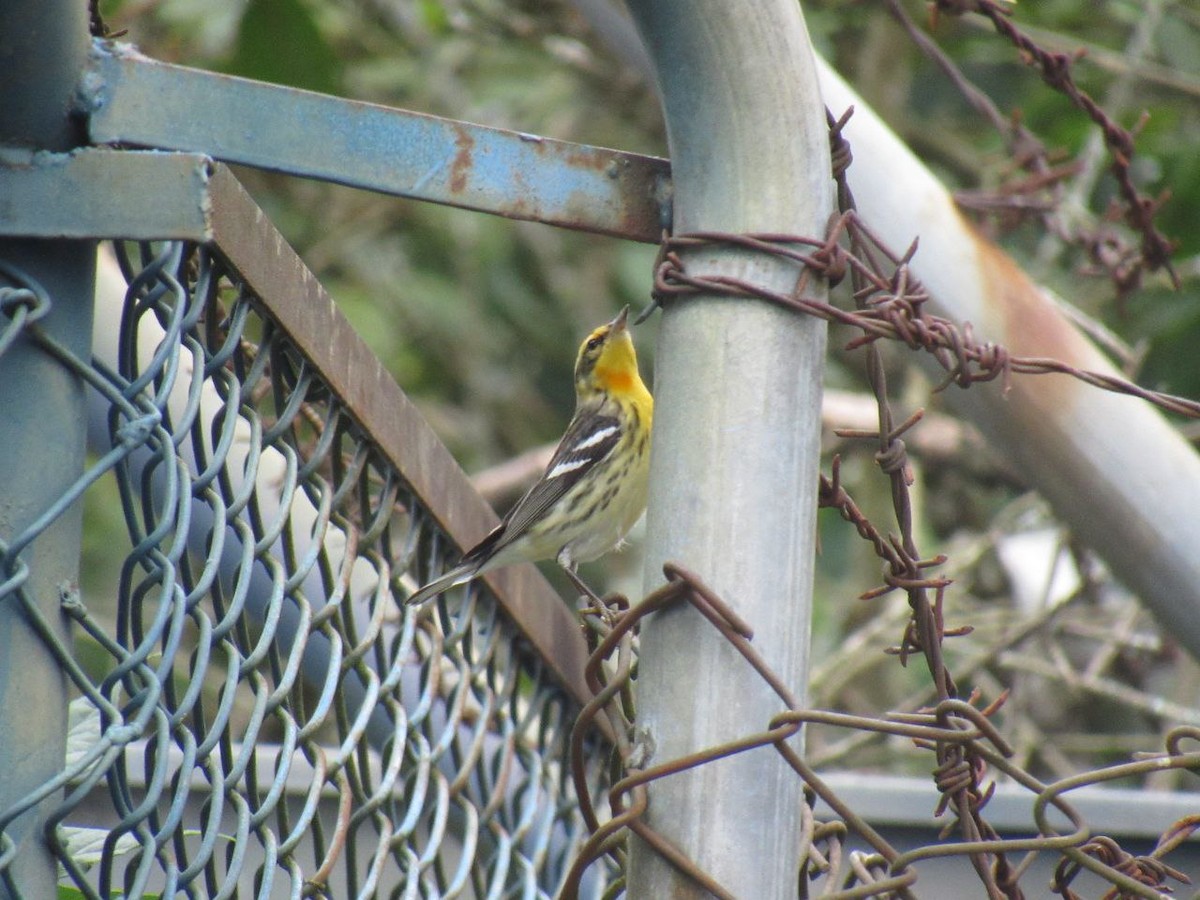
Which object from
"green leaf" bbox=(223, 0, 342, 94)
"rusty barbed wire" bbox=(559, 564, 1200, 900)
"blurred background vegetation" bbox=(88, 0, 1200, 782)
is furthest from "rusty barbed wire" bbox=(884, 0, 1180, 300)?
"green leaf" bbox=(223, 0, 342, 94)

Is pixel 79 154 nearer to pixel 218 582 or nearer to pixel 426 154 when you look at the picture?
pixel 426 154

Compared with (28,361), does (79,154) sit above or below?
above

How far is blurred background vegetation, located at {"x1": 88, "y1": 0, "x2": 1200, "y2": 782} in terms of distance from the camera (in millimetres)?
4984

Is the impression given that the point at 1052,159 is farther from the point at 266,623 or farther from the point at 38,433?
the point at 38,433

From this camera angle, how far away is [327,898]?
176 cm

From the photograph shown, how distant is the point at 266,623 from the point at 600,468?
9.07ft

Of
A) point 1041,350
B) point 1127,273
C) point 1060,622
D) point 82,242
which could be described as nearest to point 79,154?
point 82,242

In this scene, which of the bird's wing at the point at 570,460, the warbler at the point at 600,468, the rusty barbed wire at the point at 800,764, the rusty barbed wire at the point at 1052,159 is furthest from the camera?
the warbler at the point at 600,468

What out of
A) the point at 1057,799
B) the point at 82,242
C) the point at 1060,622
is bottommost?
the point at 1057,799

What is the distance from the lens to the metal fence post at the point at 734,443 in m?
1.37

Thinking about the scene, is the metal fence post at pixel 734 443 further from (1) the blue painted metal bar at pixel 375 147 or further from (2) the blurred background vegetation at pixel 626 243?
(2) the blurred background vegetation at pixel 626 243

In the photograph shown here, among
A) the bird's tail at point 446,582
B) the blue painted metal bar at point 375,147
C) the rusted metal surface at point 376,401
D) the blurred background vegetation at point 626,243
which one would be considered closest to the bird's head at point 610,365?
the blurred background vegetation at point 626,243

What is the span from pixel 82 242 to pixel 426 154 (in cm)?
36

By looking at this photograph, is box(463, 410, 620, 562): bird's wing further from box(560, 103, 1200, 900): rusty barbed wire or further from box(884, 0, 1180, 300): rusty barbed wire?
box(560, 103, 1200, 900): rusty barbed wire
